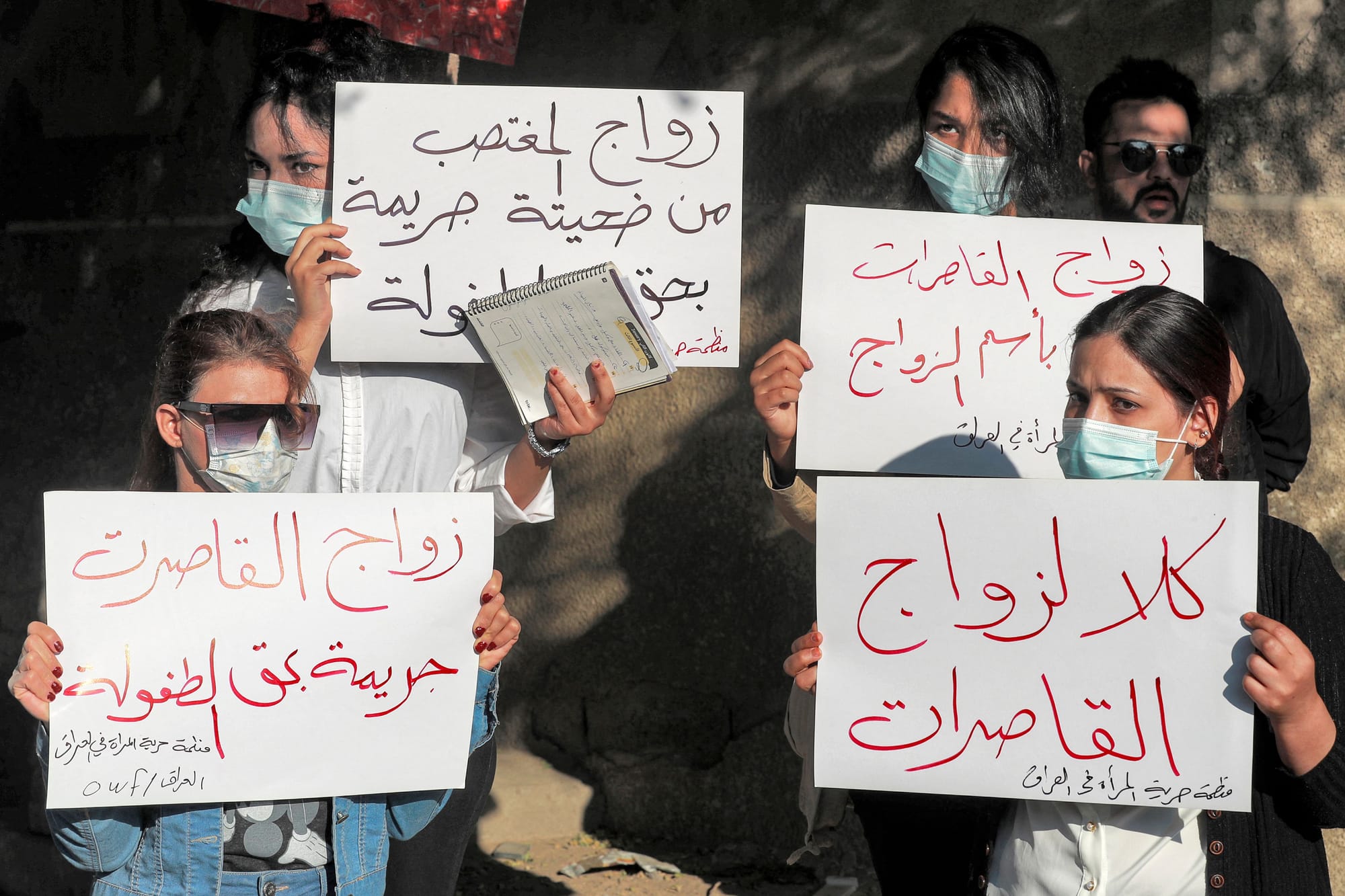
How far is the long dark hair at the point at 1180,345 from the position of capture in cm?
190

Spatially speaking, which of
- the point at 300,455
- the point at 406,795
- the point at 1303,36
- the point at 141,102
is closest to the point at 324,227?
the point at 300,455

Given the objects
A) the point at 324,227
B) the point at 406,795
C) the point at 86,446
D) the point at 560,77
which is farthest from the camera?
the point at 86,446

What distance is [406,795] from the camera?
7.01 ft

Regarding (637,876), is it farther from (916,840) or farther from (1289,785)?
(1289,785)

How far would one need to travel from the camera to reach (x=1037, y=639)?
1851mm

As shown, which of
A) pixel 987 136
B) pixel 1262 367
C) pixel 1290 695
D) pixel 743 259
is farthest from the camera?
pixel 743 259

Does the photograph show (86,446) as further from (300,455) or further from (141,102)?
(300,455)

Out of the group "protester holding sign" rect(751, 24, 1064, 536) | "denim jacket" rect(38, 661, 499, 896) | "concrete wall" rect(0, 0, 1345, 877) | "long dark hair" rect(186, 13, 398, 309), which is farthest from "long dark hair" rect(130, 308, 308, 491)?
"concrete wall" rect(0, 0, 1345, 877)

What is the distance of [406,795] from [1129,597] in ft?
4.06

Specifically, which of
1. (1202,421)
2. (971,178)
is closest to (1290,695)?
(1202,421)

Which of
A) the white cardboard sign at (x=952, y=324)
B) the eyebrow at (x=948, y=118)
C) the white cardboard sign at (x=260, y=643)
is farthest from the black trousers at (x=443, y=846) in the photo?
the eyebrow at (x=948, y=118)

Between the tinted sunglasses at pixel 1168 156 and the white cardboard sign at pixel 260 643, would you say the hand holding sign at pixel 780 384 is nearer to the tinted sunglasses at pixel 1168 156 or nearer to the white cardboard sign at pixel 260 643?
the white cardboard sign at pixel 260 643

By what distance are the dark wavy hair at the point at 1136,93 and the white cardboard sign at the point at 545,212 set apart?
0.90m

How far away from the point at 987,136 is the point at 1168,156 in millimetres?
432
